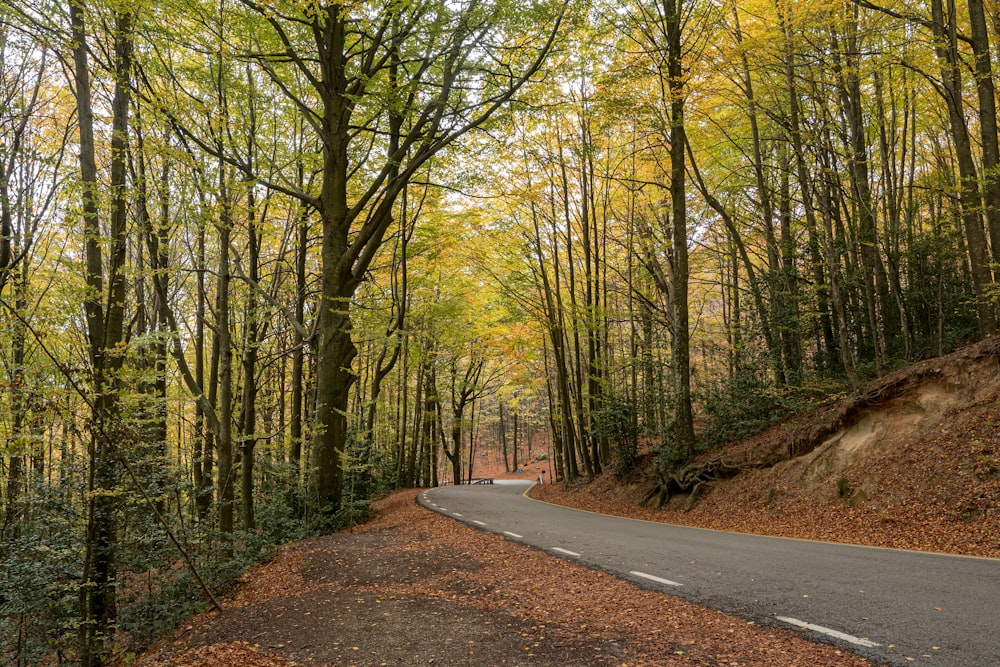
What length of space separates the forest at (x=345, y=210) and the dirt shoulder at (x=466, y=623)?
146 cm

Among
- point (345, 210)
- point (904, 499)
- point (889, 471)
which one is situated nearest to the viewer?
point (904, 499)

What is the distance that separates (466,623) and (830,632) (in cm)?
→ 307

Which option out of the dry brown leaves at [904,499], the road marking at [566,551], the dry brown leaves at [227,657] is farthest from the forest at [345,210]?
the road marking at [566,551]

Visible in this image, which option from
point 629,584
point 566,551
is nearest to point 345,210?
point 566,551

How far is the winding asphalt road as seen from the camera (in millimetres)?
3871

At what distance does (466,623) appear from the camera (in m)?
4.99

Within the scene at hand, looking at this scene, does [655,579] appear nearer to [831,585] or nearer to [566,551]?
[831,585]

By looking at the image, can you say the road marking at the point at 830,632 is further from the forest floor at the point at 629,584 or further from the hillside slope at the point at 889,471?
the hillside slope at the point at 889,471

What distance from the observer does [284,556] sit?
9430mm

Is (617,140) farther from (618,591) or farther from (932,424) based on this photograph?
(618,591)

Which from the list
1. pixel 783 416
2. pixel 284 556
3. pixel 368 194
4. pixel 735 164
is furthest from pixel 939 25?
pixel 284 556

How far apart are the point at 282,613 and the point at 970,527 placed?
9.45m

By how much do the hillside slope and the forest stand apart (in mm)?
1409

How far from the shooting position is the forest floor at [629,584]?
4320 millimetres
